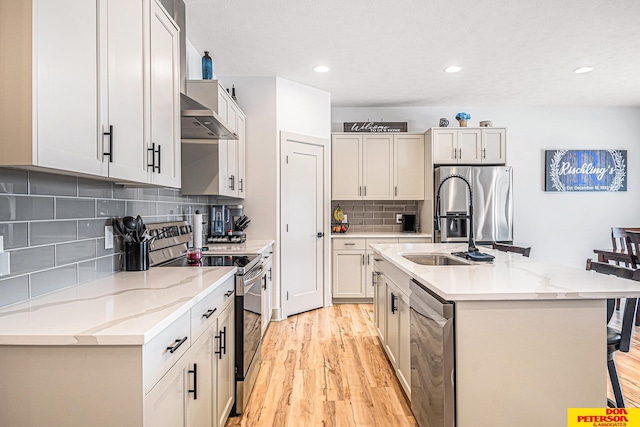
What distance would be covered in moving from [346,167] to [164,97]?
3433 millimetres

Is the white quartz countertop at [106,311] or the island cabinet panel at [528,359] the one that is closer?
the white quartz countertop at [106,311]

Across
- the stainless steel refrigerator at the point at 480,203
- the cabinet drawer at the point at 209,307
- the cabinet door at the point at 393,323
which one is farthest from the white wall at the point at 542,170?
the cabinet drawer at the point at 209,307

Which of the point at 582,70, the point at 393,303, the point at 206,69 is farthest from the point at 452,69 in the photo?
the point at 393,303

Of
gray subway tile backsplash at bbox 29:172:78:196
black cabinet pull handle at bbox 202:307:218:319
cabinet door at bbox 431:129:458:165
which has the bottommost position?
black cabinet pull handle at bbox 202:307:218:319

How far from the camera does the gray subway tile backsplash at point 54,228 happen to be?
1.33 metres

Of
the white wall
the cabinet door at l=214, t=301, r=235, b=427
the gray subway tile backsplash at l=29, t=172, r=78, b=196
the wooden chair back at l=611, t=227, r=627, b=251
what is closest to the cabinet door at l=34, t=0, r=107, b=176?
the gray subway tile backsplash at l=29, t=172, r=78, b=196

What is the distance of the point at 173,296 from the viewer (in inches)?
57.6

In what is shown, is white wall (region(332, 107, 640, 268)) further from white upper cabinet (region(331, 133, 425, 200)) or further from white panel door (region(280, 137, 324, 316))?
white panel door (region(280, 137, 324, 316))

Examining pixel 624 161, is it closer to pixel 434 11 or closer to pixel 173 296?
pixel 434 11

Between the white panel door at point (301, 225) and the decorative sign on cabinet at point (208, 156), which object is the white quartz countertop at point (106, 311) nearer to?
the decorative sign on cabinet at point (208, 156)

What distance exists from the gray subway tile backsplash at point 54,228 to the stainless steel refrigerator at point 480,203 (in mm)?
3691

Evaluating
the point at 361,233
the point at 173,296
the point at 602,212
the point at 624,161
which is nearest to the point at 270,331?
the point at 361,233

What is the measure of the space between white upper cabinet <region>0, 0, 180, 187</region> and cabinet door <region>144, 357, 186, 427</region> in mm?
714

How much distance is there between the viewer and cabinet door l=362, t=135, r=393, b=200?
17.0 ft
